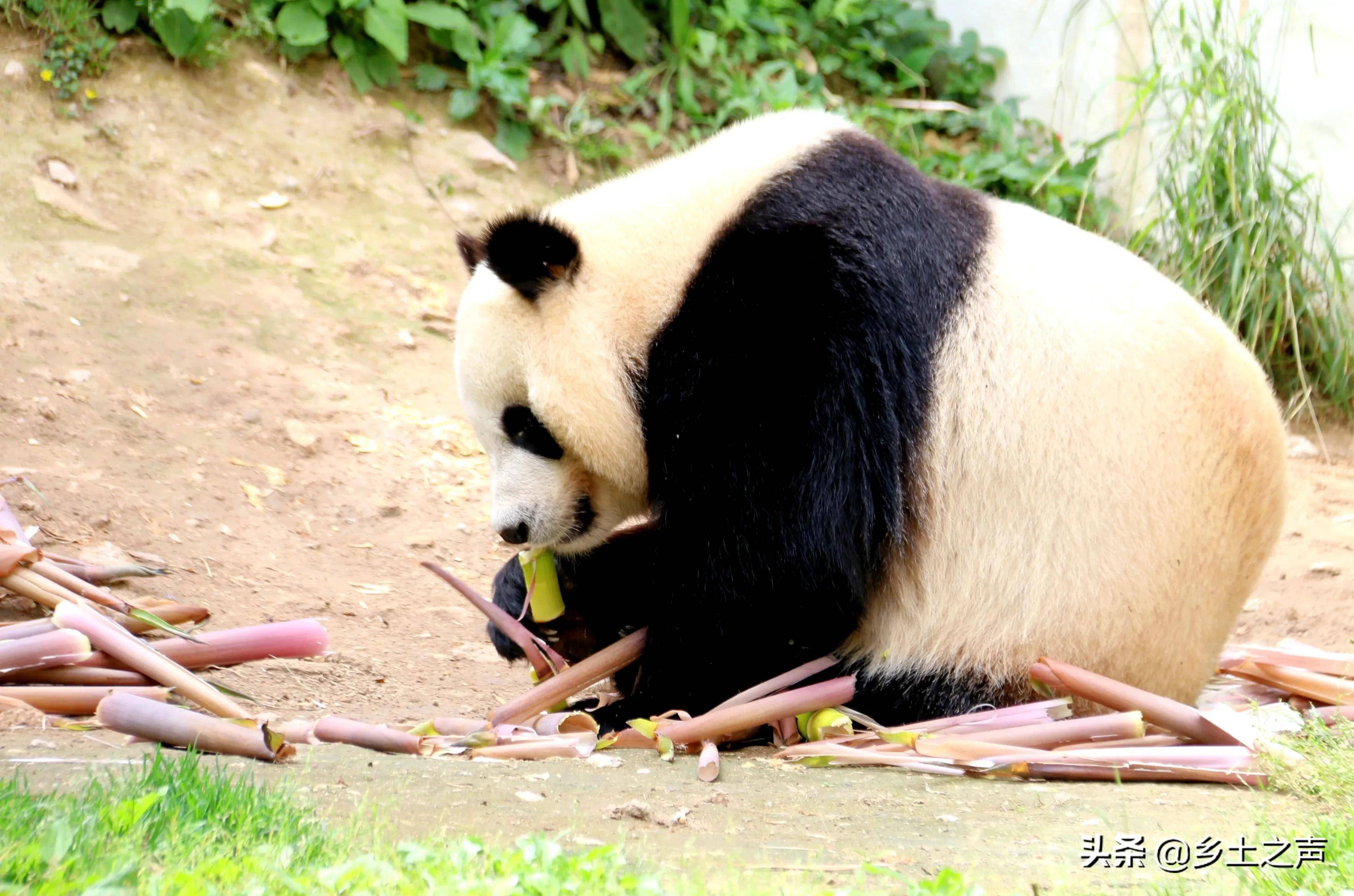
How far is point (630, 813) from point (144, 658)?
4.09 ft

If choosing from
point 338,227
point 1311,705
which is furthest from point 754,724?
point 338,227

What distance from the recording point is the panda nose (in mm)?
3387

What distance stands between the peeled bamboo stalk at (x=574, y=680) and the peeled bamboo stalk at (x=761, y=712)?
0.35 m

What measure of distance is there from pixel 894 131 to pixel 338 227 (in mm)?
3432

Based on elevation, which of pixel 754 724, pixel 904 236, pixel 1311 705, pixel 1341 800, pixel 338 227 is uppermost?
pixel 904 236

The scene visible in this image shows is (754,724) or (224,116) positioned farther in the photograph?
(224,116)

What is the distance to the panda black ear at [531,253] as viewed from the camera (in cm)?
318

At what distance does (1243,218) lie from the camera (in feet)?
20.3

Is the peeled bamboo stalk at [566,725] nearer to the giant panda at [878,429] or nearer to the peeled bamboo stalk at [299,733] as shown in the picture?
the giant panda at [878,429]

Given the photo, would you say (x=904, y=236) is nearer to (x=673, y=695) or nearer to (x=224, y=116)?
(x=673, y=695)

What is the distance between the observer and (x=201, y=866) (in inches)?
71.5

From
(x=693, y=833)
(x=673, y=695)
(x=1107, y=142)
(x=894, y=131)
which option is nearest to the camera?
(x=693, y=833)

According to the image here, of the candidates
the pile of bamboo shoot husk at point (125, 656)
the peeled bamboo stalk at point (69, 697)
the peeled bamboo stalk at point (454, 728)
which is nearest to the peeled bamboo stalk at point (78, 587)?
the pile of bamboo shoot husk at point (125, 656)

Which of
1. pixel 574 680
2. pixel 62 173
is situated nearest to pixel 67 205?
pixel 62 173
